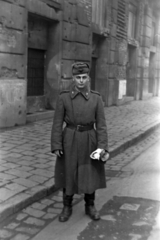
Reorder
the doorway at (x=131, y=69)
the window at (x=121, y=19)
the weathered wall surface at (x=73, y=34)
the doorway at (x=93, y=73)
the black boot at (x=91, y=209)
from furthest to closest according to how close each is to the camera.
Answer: the doorway at (x=131, y=69), the window at (x=121, y=19), the doorway at (x=93, y=73), the weathered wall surface at (x=73, y=34), the black boot at (x=91, y=209)

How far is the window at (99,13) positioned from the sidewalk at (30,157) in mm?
5038

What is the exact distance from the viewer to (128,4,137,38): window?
1681 centimetres

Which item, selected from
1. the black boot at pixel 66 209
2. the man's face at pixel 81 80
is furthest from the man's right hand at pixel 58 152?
the man's face at pixel 81 80

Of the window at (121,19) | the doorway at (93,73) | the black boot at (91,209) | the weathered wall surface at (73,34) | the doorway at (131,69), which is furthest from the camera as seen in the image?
the doorway at (131,69)

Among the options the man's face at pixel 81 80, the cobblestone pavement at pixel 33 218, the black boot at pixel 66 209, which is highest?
the man's face at pixel 81 80

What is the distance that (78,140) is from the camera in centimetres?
344

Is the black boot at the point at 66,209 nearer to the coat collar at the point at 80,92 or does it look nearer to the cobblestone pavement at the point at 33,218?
the cobblestone pavement at the point at 33,218

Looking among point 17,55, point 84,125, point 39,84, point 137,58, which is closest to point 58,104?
point 84,125

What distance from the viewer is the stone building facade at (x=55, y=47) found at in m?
8.02

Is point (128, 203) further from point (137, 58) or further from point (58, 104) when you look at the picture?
point (137, 58)

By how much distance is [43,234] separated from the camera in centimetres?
322

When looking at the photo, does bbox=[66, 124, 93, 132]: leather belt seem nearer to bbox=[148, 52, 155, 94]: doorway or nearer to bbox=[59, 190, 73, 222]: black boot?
bbox=[59, 190, 73, 222]: black boot

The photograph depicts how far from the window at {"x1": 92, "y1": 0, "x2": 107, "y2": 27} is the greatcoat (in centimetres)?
988

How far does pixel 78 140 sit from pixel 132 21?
601 inches
